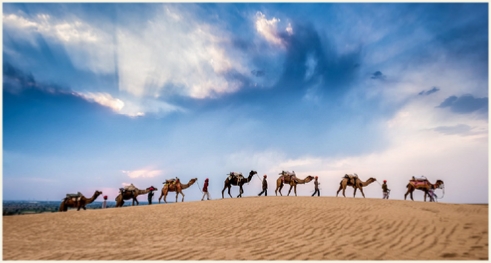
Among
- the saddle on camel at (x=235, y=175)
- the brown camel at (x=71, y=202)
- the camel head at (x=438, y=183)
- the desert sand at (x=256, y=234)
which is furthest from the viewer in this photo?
the saddle on camel at (x=235, y=175)

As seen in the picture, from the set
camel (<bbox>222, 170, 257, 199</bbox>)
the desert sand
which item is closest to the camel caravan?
camel (<bbox>222, 170, 257, 199</bbox>)

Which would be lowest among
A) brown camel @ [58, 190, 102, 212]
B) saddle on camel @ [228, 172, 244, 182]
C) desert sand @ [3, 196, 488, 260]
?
desert sand @ [3, 196, 488, 260]

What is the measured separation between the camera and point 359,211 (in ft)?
45.3

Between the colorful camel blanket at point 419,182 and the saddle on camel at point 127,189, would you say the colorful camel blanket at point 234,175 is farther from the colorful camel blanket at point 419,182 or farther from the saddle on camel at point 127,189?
the colorful camel blanket at point 419,182

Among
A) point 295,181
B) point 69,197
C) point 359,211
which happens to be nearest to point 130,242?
point 359,211

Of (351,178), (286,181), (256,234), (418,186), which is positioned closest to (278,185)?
(286,181)

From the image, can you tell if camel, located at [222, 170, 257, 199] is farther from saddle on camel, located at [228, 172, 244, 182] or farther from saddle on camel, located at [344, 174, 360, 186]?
saddle on camel, located at [344, 174, 360, 186]

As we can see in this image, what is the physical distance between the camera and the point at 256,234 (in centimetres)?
1058

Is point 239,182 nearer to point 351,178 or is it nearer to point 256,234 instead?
point 351,178

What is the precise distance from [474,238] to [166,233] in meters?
10.1

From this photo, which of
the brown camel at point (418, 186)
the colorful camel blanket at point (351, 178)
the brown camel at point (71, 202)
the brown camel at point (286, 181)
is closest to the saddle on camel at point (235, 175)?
the brown camel at point (286, 181)

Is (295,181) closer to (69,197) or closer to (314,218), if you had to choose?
(314,218)

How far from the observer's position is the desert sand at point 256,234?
7.54 metres

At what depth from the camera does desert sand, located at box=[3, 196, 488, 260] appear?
754 cm
